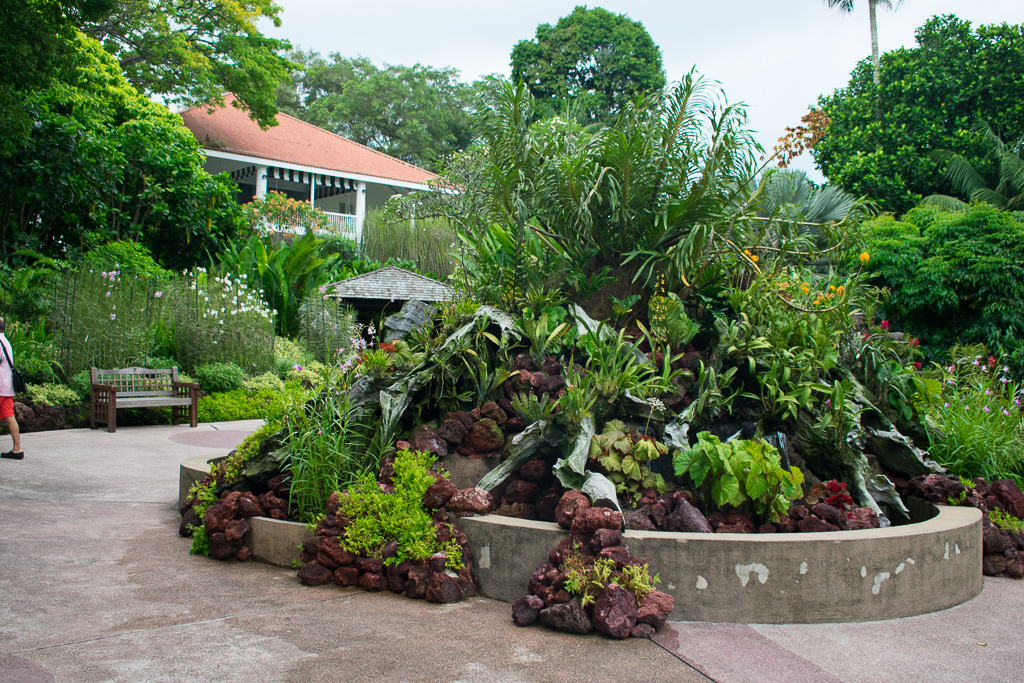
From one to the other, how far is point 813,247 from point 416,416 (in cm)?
324

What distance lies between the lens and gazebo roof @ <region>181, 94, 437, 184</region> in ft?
78.7

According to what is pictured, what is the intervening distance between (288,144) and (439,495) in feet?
81.7

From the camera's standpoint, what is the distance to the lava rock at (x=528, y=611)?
126 inches

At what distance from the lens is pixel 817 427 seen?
447 centimetres

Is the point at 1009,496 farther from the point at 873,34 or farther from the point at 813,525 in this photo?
the point at 873,34

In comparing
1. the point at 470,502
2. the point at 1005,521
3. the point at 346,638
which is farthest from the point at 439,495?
the point at 1005,521

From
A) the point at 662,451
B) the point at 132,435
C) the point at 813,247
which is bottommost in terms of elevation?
the point at 132,435

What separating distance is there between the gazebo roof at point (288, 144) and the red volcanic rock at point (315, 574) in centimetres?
2149

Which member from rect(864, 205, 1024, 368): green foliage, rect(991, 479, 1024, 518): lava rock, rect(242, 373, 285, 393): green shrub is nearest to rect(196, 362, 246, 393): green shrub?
rect(242, 373, 285, 393): green shrub

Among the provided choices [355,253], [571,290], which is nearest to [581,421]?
[571,290]

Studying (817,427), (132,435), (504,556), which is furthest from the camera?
(132,435)

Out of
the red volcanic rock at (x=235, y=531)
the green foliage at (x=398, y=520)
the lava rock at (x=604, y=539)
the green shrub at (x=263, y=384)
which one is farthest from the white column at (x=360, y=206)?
the lava rock at (x=604, y=539)

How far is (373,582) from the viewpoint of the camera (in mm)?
3604

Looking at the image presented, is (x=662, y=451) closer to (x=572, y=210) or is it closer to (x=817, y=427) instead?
(x=817, y=427)
